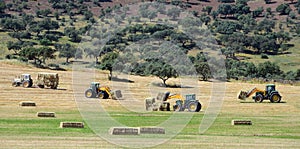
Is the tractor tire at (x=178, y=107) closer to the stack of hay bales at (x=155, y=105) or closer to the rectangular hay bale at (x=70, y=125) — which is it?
the stack of hay bales at (x=155, y=105)

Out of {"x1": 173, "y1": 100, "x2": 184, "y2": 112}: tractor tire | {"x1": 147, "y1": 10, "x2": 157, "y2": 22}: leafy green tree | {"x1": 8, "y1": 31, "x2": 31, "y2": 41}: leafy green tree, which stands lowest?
{"x1": 8, "y1": 31, "x2": 31, "y2": 41}: leafy green tree

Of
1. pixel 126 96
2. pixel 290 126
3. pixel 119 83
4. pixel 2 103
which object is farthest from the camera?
pixel 119 83

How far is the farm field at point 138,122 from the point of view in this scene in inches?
1299

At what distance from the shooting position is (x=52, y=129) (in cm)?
3797

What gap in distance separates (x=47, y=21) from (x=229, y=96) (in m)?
127

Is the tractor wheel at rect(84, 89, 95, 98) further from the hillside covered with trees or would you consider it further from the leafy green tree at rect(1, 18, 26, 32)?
the leafy green tree at rect(1, 18, 26, 32)

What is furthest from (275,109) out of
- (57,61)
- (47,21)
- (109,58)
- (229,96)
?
(47,21)

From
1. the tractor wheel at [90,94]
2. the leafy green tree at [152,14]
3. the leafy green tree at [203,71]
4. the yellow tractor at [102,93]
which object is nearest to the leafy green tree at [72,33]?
the leafy green tree at [152,14]

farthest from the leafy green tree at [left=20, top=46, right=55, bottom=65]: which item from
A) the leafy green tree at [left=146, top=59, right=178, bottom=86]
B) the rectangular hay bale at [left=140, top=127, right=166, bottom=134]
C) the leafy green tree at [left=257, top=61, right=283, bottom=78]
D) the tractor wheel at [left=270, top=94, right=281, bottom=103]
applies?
the rectangular hay bale at [left=140, top=127, right=166, bottom=134]

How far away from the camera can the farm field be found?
1299 inches

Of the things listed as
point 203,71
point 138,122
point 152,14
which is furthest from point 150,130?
point 152,14

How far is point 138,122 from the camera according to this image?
149ft

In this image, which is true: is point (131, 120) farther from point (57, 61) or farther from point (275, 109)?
point (57, 61)

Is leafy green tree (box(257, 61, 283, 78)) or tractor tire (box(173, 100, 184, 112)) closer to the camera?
tractor tire (box(173, 100, 184, 112))
